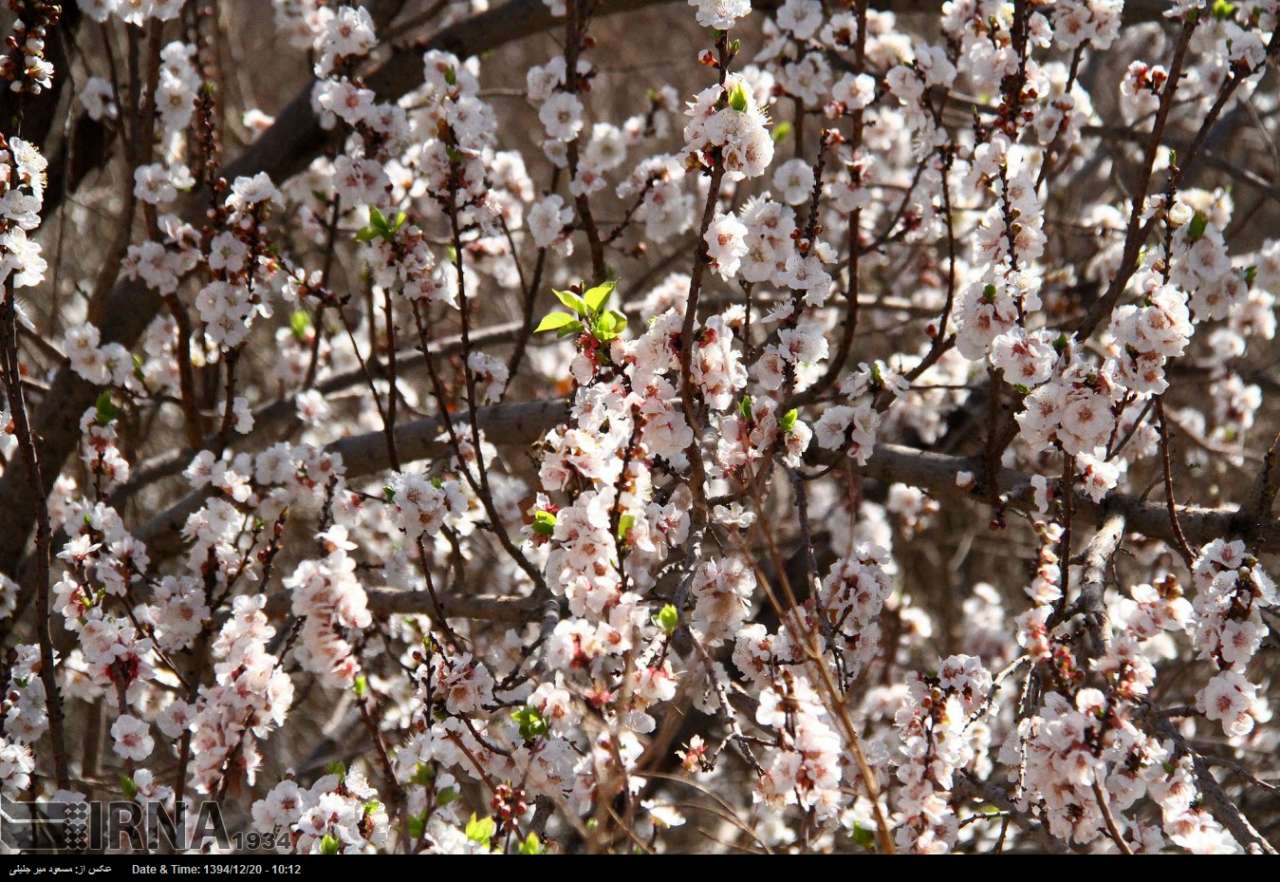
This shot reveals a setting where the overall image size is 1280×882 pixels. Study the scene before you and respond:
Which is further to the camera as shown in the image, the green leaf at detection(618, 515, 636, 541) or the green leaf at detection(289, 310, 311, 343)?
the green leaf at detection(289, 310, 311, 343)

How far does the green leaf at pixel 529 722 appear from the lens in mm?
2381

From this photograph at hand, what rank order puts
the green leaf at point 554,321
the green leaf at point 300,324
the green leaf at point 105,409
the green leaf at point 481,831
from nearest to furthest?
the green leaf at point 481,831 < the green leaf at point 554,321 < the green leaf at point 105,409 < the green leaf at point 300,324

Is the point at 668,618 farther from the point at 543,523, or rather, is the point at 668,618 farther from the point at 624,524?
the point at 543,523

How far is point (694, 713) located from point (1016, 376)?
179 cm

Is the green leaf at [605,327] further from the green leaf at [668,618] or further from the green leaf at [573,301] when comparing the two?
the green leaf at [668,618]

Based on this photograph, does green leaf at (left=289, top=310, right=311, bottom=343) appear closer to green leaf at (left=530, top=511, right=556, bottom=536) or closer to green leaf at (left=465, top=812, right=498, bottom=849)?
green leaf at (left=530, top=511, right=556, bottom=536)

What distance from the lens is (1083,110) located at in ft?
12.9

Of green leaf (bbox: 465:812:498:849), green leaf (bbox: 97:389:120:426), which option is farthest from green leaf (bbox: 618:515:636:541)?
green leaf (bbox: 97:389:120:426)

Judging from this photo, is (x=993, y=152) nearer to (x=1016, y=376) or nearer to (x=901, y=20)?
(x=1016, y=376)

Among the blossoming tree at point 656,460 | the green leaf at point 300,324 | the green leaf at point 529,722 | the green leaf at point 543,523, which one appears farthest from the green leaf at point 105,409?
the green leaf at point 529,722

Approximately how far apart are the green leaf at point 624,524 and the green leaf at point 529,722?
0.38 m

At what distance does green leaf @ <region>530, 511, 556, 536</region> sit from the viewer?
2.41 m
